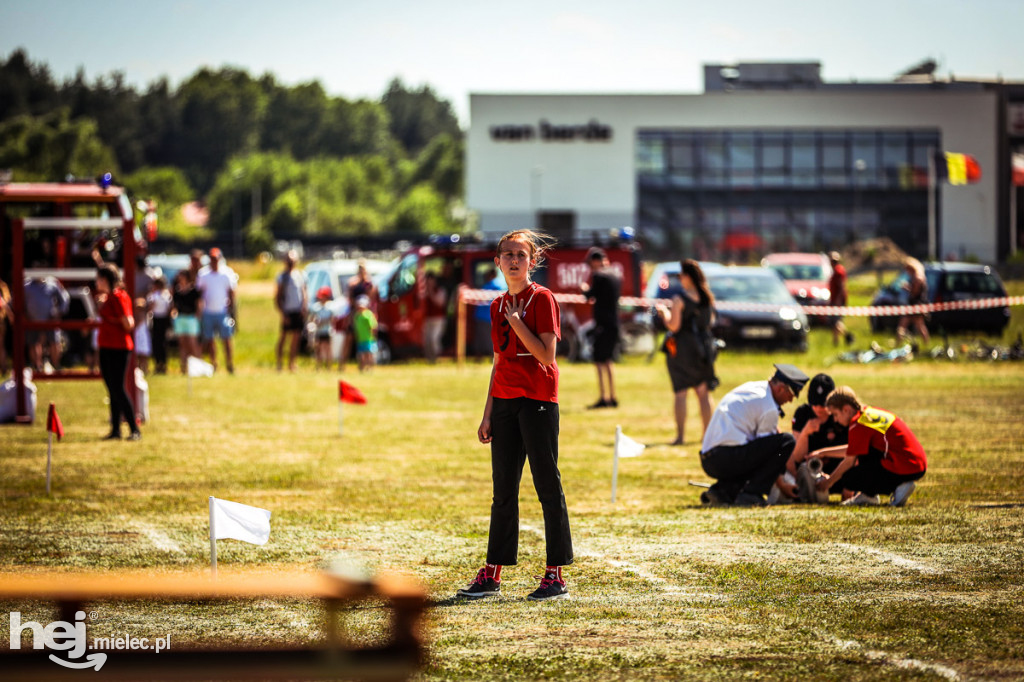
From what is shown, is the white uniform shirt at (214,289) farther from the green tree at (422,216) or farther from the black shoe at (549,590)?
the green tree at (422,216)

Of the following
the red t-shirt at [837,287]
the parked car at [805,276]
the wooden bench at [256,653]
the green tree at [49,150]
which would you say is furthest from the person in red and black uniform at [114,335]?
the green tree at [49,150]

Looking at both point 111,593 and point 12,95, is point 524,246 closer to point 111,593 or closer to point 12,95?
point 111,593

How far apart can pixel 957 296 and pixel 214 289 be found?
1604 centimetres

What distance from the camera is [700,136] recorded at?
225ft

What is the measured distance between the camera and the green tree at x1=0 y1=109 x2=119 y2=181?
11306 centimetres

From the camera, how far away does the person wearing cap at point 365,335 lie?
23.8 metres

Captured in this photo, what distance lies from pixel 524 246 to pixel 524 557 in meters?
2.32

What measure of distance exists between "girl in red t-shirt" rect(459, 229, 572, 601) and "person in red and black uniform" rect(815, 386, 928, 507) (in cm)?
356

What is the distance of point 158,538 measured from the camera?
903cm

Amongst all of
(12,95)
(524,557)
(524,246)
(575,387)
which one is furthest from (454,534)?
(12,95)

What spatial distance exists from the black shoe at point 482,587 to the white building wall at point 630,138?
196 feet

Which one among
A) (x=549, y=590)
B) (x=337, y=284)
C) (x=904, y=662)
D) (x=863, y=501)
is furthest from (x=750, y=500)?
(x=337, y=284)

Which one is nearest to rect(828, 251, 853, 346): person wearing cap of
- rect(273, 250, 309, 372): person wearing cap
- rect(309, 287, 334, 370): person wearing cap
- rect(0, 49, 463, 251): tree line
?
rect(309, 287, 334, 370): person wearing cap

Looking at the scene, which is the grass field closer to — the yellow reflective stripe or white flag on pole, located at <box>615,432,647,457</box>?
white flag on pole, located at <box>615,432,647,457</box>
